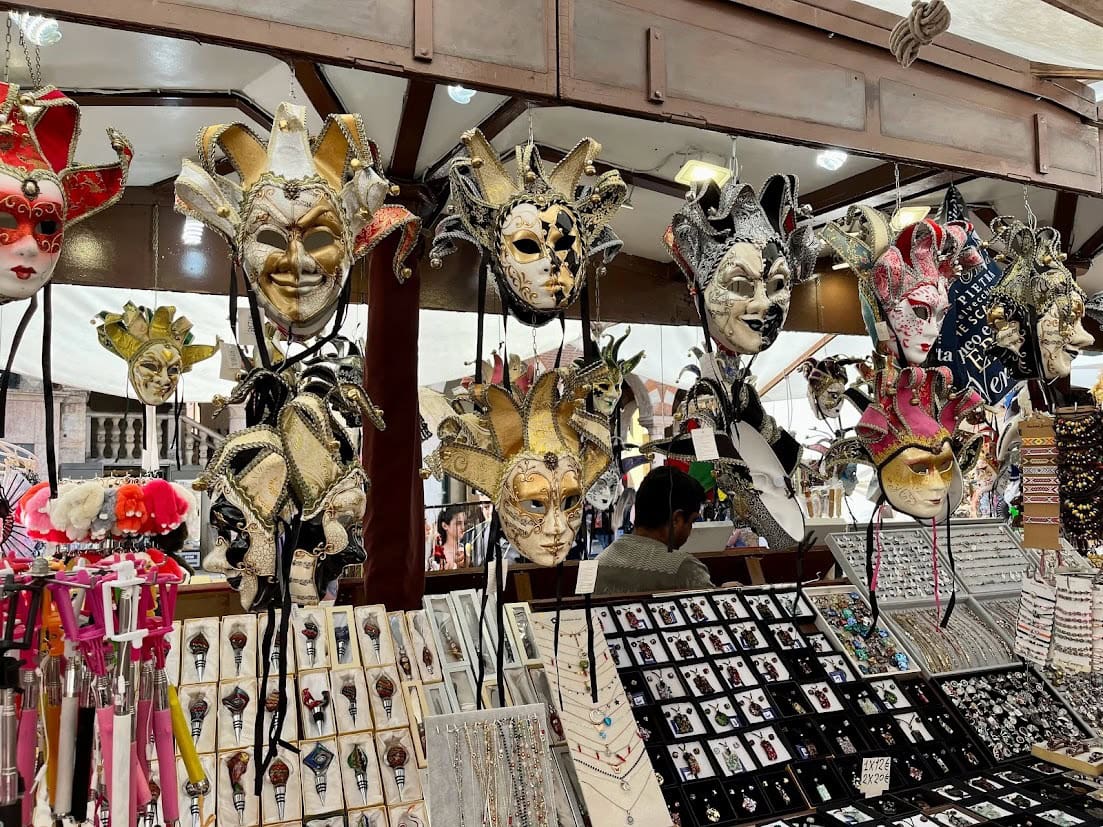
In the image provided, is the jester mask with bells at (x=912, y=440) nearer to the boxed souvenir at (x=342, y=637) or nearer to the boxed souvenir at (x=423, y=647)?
the boxed souvenir at (x=423, y=647)

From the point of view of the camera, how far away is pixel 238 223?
5.41ft

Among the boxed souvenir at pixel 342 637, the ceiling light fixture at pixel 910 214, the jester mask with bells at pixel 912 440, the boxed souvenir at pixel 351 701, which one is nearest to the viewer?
the boxed souvenir at pixel 351 701

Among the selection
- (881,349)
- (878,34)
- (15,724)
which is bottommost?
(15,724)

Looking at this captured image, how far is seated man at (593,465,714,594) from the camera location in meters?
3.04

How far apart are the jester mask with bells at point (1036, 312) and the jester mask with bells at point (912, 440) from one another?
0.48 meters

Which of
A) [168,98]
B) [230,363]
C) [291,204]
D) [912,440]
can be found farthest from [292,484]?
[912,440]

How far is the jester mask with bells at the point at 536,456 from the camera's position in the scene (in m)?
1.94

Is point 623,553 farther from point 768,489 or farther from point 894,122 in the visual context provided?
point 894,122

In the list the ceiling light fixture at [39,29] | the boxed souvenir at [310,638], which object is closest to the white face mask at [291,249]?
the ceiling light fixture at [39,29]

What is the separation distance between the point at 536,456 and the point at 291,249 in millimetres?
717

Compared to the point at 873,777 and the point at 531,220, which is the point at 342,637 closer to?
the point at 531,220

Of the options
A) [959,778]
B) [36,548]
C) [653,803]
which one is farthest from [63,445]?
[959,778]

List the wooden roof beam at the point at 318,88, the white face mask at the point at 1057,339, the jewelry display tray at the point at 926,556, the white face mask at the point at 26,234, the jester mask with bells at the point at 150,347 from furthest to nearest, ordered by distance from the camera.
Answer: the jewelry display tray at the point at 926,556, the white face mask at the point at 1057,339, the jester mask with bells at the point at 150,347, the wooden roof beam at the point at 318,88, the white face mask at the point at 26,234

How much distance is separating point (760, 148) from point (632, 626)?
1838 mm
